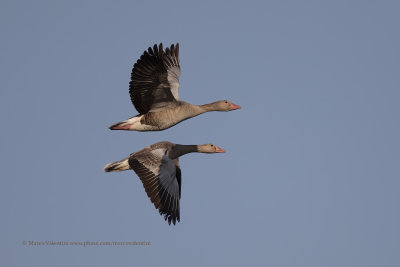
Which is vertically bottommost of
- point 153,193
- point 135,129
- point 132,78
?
point 153,193

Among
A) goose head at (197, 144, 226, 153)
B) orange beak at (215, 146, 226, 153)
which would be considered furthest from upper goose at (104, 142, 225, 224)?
orange beak at (215, 146, 226, 153)

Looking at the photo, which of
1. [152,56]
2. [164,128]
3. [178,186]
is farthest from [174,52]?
[178,186]

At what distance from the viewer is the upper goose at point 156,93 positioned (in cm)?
1894

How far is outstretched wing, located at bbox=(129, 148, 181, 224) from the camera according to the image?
18438 mm

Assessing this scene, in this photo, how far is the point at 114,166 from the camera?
2020 cm

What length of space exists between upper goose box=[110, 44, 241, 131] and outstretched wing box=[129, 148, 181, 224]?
0.90 metres

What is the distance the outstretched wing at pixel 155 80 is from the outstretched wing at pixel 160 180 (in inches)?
51.9

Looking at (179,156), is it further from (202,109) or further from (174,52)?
(174,52)

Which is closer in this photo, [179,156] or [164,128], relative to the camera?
[164,128]

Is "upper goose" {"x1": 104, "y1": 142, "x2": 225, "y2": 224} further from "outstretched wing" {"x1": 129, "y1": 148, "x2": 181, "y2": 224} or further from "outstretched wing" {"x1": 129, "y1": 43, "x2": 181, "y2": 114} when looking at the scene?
"outstretched wing" {"x1": 129, "y1": 43, "x2": 181, "y2": 114}

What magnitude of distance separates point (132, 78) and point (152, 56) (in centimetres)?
74

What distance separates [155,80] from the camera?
750 inches

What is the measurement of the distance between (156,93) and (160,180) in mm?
2211

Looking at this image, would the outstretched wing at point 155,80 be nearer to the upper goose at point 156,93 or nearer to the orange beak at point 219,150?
the upper goose at point 156,93
